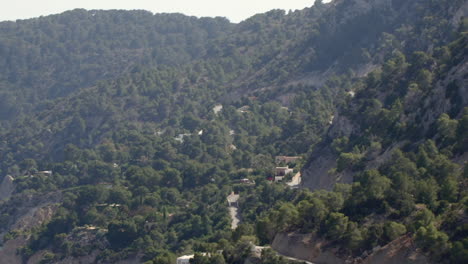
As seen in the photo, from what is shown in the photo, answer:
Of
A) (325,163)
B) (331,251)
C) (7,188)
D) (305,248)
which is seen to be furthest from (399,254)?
(7,188)

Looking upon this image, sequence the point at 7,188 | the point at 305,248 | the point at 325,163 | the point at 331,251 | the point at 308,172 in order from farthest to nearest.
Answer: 1. the point at 7,188
2. the point at 308,172
3. the point at 325,163
4. the point at 305,248
5. the point at 331,251

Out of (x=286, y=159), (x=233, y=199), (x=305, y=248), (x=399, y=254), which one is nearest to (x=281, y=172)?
(x=233, y=199)

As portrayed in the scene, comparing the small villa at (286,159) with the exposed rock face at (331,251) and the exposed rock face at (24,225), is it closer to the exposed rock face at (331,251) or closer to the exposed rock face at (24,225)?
the exposed rock face at (24,225)

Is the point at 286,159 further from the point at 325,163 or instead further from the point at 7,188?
the point at 7,188

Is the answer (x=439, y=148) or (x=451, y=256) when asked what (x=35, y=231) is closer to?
(x=439, y=148)

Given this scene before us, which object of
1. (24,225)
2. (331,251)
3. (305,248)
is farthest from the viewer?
(24,225)

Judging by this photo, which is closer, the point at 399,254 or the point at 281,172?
the point at 399,254

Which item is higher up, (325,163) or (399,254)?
(399,254)

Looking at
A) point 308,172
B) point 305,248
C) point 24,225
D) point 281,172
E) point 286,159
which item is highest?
point 305,248
